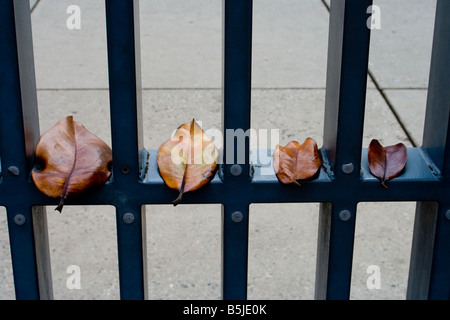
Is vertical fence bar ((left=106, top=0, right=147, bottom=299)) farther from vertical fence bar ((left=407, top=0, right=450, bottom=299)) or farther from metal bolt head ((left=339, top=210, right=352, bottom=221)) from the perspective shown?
vertical fence bar ((left=407, top=0, right=450, bottom=299))

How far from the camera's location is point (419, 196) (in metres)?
1.30

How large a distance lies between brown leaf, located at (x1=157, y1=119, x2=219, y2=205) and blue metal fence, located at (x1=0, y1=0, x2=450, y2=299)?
0.08 feet

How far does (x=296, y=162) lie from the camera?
130cm

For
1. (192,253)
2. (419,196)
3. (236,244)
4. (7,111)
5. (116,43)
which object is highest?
(116,43)

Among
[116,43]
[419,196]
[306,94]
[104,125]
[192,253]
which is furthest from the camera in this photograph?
[306,94]

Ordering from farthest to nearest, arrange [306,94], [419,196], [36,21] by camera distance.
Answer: [36,21] < [306,94] < [419,196]

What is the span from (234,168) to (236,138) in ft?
0.20

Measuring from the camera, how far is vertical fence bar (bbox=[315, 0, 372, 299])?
118cm

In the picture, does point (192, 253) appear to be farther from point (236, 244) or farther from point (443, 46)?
point (443, 46)

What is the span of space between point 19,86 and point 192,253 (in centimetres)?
176

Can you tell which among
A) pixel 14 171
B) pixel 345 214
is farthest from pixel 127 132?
pixel 345 214

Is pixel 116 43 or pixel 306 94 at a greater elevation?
pixel 116 43

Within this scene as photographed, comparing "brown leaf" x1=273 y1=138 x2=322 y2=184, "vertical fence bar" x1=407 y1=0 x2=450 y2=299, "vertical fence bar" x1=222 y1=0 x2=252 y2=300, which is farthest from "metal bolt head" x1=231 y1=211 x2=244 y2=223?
"vertical fence bar" x1=407 y1=0 x2=450 y2=299
